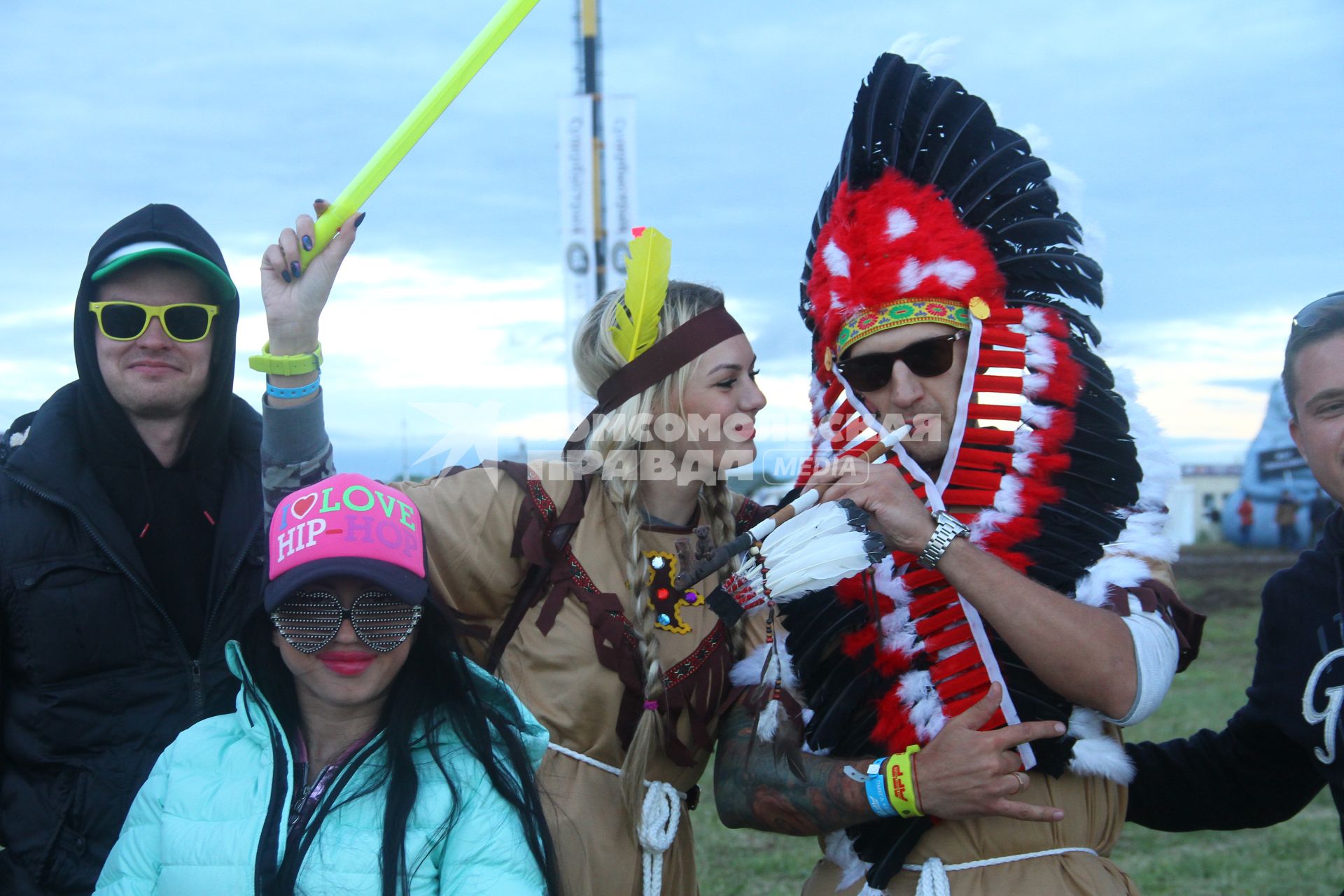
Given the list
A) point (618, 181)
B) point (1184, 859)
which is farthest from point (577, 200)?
point (1184, 859)

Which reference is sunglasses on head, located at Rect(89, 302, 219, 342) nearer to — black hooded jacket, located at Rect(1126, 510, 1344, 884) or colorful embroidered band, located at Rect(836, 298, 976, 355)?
colorful embroidered band, located at Rect(836, 298, 976, 355)

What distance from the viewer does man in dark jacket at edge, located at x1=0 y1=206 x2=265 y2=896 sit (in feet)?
7.13

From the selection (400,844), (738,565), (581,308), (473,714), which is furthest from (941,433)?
(581,308)

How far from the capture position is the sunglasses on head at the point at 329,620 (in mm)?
1868

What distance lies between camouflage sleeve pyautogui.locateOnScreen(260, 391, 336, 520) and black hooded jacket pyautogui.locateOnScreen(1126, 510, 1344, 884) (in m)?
1.90

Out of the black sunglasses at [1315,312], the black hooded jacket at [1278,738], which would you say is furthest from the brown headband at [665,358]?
the black hooded jacket at [1278,738]

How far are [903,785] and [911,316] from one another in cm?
93

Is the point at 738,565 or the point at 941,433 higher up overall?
the point at 941,433

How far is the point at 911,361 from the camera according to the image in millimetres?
2264

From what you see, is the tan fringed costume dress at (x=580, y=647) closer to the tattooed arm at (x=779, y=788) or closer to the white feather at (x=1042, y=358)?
the tattooed arm at (x=779, y=788)

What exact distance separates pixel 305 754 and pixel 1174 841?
4613 millimetres

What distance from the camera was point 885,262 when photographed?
2301mm

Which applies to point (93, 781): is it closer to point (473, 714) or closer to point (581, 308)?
point (473, 714)

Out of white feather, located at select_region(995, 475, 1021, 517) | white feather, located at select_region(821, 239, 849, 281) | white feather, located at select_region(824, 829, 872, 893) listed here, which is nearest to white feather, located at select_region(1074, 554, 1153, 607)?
white feather, located at select_region(995, 475, 1021, 517)
